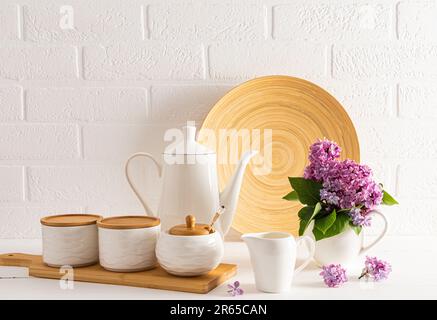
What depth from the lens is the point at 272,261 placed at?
0.96 metres

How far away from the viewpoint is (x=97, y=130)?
4.72 ft

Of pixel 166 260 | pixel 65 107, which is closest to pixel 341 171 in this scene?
pixel 166 260

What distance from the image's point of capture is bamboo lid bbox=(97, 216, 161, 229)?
1.04m

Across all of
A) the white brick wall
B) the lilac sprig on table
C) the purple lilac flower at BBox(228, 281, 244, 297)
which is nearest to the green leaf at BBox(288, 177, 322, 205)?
the lilac sprig on table

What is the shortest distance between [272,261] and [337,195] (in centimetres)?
21

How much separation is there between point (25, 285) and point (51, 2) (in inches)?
28.3

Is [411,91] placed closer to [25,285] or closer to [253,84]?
[253,84]

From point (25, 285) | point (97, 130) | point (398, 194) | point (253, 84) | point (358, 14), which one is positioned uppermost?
point (358, 14)

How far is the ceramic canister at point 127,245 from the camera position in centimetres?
103

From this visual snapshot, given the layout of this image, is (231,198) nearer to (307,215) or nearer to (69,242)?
(307,215)

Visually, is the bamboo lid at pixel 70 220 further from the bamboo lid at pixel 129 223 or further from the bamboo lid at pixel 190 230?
the bamboo lid at pixel 190 230

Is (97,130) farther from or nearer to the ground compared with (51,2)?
nearer to the ground

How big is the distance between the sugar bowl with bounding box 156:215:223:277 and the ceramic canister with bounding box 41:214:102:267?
15 cm

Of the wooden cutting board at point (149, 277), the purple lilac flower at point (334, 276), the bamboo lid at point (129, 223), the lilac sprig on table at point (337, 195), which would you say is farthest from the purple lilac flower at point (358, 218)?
the bamboo lid at point (129, 223)
